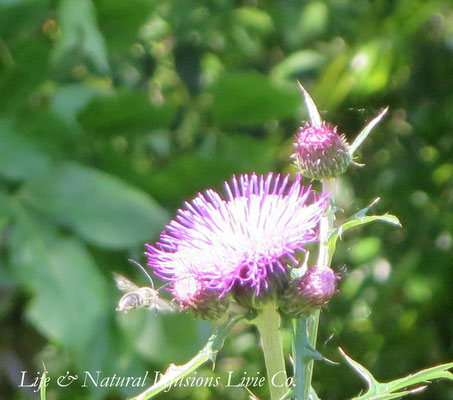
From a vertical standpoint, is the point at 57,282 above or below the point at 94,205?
below

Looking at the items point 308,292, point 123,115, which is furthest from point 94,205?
point 308,292

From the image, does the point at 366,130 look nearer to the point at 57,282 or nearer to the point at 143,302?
the point at 143,302

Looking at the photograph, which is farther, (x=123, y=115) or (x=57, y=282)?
(x=123, y=115)

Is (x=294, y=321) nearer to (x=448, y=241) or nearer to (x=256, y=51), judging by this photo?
(x=448, y=241)

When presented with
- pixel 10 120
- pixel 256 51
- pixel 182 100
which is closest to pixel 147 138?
pixel 182 100

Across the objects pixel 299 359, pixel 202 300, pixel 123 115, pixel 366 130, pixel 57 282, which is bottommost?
pixel 299 359

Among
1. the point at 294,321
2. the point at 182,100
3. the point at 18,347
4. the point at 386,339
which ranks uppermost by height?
the point at 182,100

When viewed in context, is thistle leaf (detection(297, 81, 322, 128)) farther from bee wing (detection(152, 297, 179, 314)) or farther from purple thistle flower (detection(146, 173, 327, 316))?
bee wing (detection(152, 297, 179, 314))
